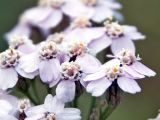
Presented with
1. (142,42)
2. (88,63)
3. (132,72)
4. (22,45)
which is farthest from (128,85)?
(142,42)

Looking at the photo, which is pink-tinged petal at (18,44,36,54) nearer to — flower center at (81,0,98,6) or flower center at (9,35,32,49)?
flower center at (9,35,32,49)

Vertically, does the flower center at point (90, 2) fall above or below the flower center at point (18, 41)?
above

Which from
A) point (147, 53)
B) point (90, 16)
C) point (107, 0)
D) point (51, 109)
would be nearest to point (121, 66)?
point (51, 109)

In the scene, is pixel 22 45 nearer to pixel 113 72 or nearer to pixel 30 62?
pixel 30 62

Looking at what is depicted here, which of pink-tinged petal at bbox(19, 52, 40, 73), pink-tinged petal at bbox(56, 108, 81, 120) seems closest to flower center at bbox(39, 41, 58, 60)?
pink-tinged petal at bbox(19, 52, 40, 73)

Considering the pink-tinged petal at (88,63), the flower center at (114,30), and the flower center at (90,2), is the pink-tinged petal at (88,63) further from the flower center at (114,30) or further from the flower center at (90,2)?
the flower center at (90,2)

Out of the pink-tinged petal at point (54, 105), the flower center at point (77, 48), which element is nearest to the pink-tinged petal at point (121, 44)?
the flower center at point (77, 48)

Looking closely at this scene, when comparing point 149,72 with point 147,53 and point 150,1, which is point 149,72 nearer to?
point 147,53
